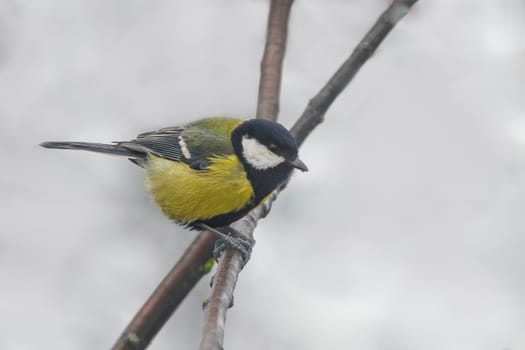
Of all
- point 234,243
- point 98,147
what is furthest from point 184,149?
point 234,243

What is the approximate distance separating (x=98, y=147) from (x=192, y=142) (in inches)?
12.9

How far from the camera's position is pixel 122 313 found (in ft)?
11.1

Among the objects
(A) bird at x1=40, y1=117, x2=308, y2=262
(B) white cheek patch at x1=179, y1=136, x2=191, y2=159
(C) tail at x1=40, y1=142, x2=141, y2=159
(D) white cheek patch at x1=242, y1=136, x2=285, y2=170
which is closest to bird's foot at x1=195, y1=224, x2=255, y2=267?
(A) bird at x1=40, y1=117, x2=308, y2=262

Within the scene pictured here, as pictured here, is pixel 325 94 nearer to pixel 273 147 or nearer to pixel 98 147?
pixel 273 147

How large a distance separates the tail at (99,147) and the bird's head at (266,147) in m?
0.44

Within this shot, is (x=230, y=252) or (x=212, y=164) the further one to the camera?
(x=212, y=164)

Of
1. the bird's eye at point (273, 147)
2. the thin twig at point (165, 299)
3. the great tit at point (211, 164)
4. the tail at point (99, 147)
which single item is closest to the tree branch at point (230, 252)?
the thin twig at point (165, 299)

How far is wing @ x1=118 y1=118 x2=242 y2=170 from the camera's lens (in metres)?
2.75

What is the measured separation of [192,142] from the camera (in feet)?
9.30

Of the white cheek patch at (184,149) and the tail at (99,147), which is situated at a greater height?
the white cheek patch at (184,149)

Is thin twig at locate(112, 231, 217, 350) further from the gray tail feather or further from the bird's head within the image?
the gray tail feather

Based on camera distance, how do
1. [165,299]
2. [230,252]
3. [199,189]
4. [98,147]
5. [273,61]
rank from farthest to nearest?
[273,61] → [98,147] → [199,189] → [165,299] → [230,252]

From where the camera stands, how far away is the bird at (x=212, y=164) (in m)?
2.54

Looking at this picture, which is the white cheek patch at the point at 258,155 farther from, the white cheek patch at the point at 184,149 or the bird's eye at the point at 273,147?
the white cheek patch at the point at 184,149
